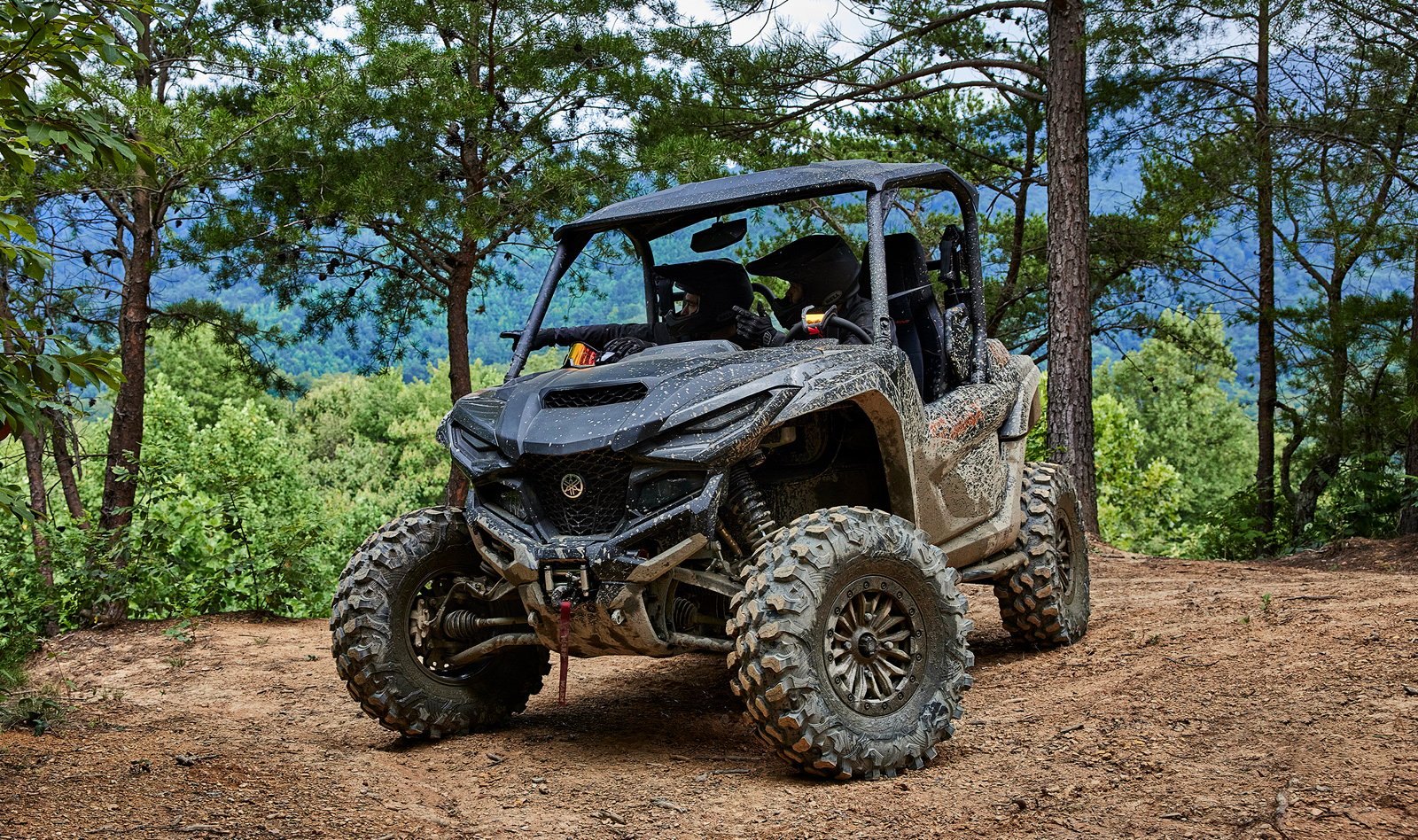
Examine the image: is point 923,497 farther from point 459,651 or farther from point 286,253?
point 286,253

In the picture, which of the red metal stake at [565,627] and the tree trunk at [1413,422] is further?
the tree trunk at [1413,422]

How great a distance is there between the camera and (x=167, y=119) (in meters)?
9.30

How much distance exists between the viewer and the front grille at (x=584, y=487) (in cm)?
466

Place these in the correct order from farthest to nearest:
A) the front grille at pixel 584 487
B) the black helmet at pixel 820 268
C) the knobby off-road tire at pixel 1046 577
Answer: the knobby off-road tire at pixel 1046 577
the black helmet at pixel 820 268
the front grille at pixel 584 487

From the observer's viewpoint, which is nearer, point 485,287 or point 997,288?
point 485,287

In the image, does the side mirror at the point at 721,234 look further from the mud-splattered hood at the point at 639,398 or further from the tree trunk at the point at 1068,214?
the tree trunk at the point at 1068,214

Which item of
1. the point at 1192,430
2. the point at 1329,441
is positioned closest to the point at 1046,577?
the point at 1329,441

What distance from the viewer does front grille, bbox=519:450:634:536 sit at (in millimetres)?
4660

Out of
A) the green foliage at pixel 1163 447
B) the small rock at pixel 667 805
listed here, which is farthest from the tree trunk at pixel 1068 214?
the green foliage at pixel 1163 447

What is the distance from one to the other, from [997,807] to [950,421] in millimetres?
2266

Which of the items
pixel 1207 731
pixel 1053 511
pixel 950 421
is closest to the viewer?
pixel 1207 731

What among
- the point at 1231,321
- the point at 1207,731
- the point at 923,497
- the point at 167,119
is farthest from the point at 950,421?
the point at 1231,321

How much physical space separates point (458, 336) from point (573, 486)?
364 inches

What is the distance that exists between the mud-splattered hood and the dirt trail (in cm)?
131
